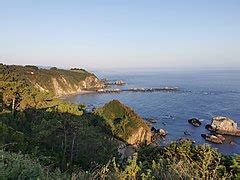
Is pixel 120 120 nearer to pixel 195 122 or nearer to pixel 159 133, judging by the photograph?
pixel 159 133

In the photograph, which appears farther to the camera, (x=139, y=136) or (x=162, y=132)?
(x=162, y=132)

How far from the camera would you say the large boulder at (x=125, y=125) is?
5025 centimetres

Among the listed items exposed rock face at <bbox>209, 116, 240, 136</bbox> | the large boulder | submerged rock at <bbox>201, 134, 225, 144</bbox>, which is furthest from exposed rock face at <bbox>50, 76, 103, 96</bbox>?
submerged rock at <bbox>201, 134, 225, 144</bbox>

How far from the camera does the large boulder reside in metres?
50.2

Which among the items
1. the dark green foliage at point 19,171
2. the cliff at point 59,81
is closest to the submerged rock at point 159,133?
the cliff at point 59,81

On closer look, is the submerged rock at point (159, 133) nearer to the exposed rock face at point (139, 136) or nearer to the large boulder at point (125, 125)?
the large boulder at point (125, 125)

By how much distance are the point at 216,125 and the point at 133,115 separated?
1313 cm

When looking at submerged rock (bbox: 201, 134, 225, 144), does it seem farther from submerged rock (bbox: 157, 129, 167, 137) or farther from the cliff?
the cliff

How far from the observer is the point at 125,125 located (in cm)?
5216

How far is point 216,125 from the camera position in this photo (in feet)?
182

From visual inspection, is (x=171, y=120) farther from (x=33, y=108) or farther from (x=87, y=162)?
(x=87, y=162)

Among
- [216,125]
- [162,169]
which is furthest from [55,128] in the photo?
[216,125]

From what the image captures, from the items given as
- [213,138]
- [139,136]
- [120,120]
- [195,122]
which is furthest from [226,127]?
[120,120]

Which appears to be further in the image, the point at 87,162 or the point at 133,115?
the point at 133,115
